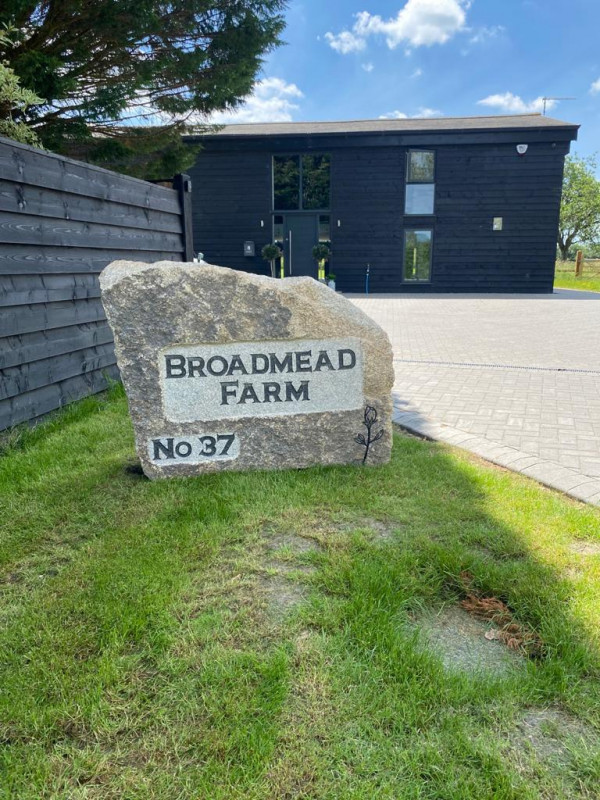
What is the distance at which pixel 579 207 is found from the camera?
4559cm

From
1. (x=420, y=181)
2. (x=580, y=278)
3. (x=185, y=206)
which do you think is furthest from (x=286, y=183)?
(x=580, y=278)

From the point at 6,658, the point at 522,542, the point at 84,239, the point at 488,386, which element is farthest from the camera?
the point at 488,386

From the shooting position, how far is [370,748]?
1.65m

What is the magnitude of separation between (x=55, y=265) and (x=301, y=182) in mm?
17092

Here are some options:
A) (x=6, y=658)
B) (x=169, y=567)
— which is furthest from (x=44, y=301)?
(x=6, y=658)

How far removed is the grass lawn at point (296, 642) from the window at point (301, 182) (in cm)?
1879

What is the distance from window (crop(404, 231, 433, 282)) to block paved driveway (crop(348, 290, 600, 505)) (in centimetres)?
796

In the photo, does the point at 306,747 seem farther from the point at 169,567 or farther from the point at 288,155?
the point at 288,155

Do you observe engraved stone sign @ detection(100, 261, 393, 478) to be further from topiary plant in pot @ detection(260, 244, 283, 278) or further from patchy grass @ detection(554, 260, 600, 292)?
patchy grass @ detection(554, 260, 600, 292)

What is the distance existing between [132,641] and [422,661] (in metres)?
1.06

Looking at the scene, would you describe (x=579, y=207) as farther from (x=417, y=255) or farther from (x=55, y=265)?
(x=55, y=265)

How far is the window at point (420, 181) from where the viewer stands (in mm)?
19641

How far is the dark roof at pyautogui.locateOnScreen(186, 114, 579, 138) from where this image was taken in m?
18.8

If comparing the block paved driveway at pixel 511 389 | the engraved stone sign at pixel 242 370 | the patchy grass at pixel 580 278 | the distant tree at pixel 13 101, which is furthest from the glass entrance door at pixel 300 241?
the engraved stone sign at pixel 242 370
